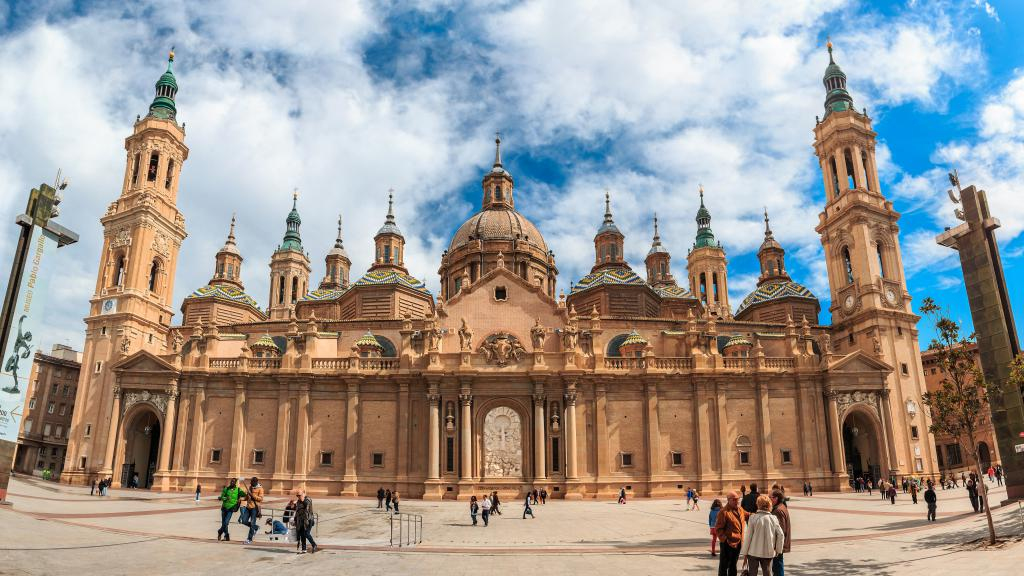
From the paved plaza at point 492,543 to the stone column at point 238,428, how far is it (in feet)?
42.5

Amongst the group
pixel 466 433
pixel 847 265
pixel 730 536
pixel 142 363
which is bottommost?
pixel 730 536

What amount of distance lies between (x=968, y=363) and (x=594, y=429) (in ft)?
90.1

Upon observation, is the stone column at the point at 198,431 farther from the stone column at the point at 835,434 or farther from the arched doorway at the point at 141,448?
the stone column at the point at 835,434

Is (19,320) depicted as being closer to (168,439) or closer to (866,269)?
(168,439)

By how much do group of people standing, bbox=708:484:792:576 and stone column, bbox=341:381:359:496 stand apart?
36821 mm

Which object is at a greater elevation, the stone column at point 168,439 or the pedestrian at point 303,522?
the stone column at point 168,439

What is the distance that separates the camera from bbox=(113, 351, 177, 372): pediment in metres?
48.9

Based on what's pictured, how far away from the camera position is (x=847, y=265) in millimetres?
62531

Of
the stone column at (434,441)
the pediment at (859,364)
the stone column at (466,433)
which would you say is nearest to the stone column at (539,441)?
the stone column at (466,433)

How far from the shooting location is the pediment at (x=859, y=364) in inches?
1968

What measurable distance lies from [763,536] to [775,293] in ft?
203

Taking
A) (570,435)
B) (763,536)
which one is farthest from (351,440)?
(763,536)

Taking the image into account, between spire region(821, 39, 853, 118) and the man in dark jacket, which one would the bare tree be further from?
spire region(821, 39, 853, 118)

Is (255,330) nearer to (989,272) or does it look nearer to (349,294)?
(349,294)
